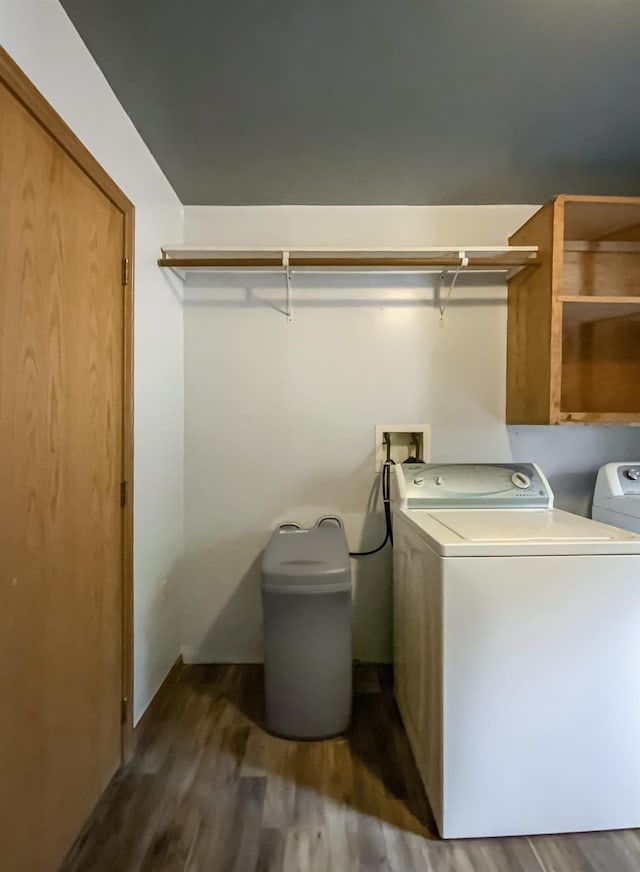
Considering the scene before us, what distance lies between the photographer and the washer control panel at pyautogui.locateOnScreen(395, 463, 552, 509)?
2080mm

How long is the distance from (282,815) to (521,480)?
144 centimetres

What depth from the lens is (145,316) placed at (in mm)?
1970

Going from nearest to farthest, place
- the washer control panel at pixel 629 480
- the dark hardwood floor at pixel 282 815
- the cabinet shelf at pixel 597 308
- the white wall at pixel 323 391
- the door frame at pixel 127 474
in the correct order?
the dark hardwood floor at pixel 282 815 < the door frame at pixel 127 474 < the cabinet shelf at pixel 597 308 < the washer control panel at pixel 629 480 < the white wall at pixel 323 391

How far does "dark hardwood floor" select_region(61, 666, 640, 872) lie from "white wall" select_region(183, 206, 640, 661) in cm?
62

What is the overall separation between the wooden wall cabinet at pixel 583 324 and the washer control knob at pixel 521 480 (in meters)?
0.23

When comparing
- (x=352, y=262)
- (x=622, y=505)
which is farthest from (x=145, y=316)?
(x=622, y=505)

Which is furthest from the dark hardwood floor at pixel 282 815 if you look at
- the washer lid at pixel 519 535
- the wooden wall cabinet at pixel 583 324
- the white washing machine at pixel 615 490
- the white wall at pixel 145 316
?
the wooden wall cabinet at pixel 583 324

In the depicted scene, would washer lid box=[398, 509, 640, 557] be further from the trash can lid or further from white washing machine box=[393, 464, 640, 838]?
the trash can lid

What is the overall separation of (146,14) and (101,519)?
1345mm

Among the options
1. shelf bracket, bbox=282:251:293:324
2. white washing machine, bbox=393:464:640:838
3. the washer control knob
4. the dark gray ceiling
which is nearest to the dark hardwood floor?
white washing machine, bbox=393:464:640:838

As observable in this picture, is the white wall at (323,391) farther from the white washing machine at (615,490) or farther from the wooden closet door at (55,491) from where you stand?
the wooden closet door at (55,491)

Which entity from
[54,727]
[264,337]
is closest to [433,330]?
[264,337]

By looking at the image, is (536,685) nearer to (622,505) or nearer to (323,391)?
(622,505)

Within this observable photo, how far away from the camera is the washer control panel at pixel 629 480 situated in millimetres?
2285
